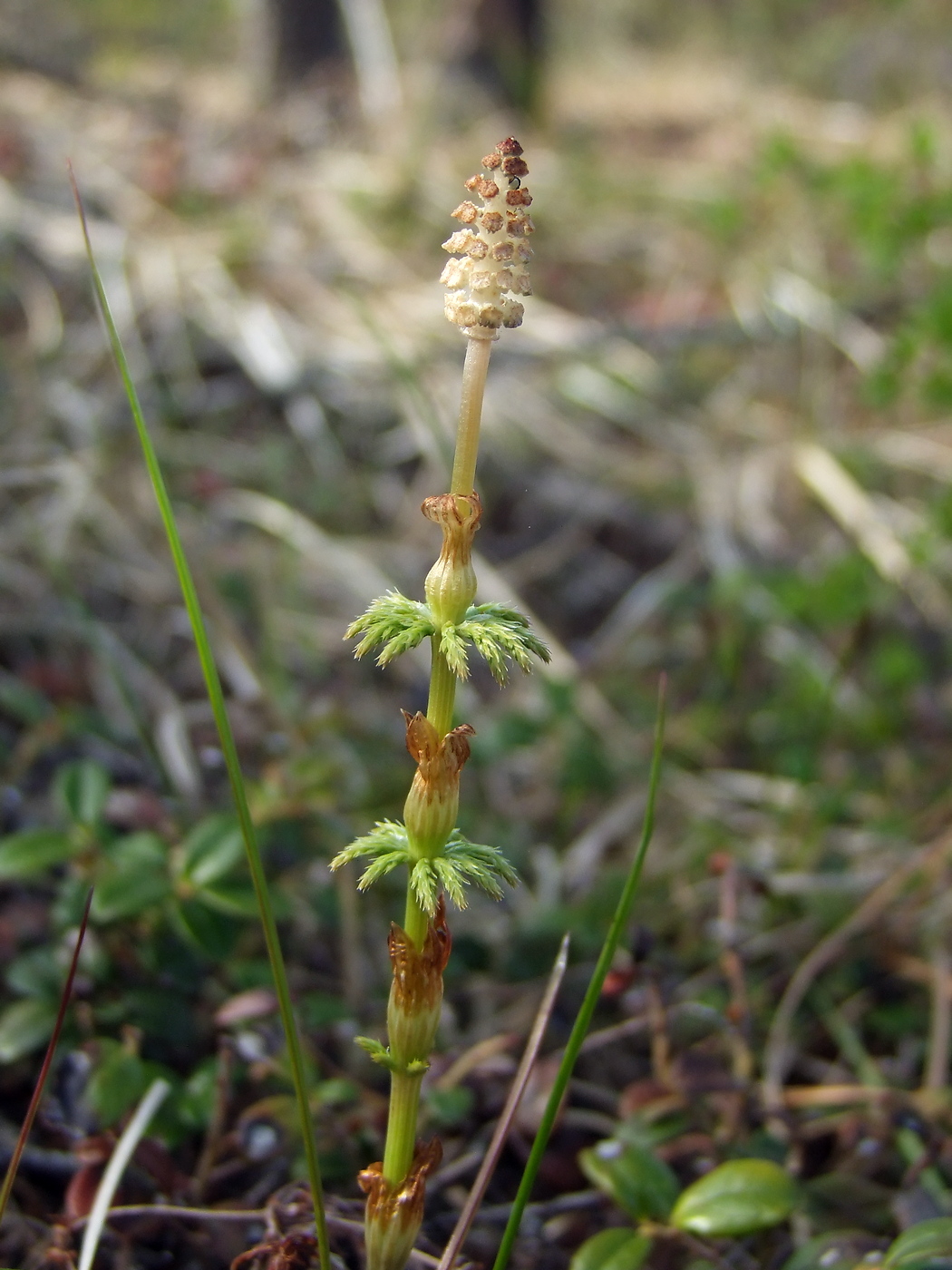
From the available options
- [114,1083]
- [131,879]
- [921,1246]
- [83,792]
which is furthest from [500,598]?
[921,1246]

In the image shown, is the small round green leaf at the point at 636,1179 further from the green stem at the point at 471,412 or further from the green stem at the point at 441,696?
the green stem at the point at 471,412

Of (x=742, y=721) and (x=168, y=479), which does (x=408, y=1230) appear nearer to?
(x=742, y=721)

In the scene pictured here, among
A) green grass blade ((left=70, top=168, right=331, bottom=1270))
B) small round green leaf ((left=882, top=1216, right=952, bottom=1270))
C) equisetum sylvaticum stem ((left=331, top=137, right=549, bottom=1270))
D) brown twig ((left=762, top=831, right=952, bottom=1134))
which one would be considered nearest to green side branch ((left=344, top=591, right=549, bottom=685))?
equisetum sylvaticum stem ((left=331, top=137, right=549, bottom=1270))

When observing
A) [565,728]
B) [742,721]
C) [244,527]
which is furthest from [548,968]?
A: [244,527]

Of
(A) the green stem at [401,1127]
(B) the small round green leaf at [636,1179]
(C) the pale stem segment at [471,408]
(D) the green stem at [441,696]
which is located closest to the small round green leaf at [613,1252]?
(B) the small round green leaf at [636,1179]

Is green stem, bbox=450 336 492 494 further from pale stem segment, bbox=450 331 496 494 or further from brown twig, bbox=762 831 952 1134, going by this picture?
brown twig, bbox=762 831 952 1134
